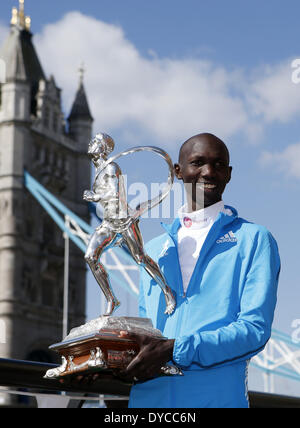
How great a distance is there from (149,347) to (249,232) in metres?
0.45

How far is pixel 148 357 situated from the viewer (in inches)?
72.5

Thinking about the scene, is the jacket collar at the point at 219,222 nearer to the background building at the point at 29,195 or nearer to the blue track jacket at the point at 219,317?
the blue track jacket at the point at 219,317

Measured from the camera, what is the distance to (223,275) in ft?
6.74

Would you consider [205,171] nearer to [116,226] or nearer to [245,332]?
[116,226]

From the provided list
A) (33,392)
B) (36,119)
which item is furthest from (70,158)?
(33,392)

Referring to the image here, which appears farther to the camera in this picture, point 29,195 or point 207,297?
point 29,195

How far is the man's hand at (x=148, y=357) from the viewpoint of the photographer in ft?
6.04

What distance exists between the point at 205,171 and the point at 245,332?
0.48m

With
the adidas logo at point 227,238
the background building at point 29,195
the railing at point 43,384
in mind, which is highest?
the background building at point 29,195

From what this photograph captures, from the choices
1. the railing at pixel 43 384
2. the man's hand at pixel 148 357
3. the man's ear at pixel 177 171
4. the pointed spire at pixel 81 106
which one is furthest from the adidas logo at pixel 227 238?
the pointed spire at pixel 81 106

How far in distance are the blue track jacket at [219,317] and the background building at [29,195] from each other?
29.9 m

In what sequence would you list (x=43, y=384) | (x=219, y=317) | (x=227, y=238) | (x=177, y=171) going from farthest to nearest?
1. (x=43, y=384)
2. (x=177, y=171)
3. (x=227, y=238)
4. (x=219, y=317)

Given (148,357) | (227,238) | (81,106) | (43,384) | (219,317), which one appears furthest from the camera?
(81,106)

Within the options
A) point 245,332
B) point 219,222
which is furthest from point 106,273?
point 245,332
